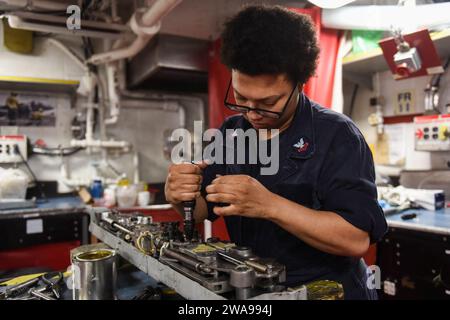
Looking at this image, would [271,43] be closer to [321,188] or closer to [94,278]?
[321,188]

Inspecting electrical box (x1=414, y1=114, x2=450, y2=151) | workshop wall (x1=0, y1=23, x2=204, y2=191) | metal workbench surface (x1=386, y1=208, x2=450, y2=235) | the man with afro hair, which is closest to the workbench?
metal workbench surface (x1=386, y1=208, x2=450, y2=235)

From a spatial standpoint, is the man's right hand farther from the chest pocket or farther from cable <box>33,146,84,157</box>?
cable <box>33,146,84,157</box>

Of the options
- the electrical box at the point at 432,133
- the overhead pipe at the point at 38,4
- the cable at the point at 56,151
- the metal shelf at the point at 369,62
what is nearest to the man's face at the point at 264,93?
the metal shelf at the point at 369,62

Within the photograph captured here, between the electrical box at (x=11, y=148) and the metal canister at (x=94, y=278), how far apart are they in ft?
9.47

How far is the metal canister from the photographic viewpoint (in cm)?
96

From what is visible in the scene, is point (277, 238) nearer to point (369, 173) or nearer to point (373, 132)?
point (369, 173)

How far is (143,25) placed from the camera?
8.90 ft

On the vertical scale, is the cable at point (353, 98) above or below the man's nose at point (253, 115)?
above

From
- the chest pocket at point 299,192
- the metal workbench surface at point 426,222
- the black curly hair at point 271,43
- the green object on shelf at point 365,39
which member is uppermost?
the green object on shelf at point 365,39

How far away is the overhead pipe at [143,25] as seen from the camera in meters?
2.37

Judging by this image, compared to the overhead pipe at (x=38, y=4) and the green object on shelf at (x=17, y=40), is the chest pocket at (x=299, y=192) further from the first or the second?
the green object on shelf at (x=17, y=40)

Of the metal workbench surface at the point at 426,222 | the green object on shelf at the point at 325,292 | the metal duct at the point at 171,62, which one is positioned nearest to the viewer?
the green object on shelf at the point at 325,292

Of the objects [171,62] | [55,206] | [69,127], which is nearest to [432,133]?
[171,62]

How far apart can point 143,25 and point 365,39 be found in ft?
6.23
